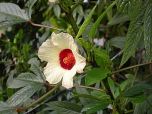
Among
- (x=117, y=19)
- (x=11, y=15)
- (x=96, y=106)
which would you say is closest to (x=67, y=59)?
(x=96, y=106)

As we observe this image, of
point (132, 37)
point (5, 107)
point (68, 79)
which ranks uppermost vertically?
point (132, 37)

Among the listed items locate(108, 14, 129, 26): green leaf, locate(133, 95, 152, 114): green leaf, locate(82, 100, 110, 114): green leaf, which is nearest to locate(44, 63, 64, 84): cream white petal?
locate(82, 100, 110, 114): green leaf

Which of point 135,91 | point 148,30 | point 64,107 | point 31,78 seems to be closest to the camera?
point 148,30

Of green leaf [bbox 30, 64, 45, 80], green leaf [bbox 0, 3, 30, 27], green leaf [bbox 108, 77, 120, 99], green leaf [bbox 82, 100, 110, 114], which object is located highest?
green leaf [bbox 0, 3, 30, 27]

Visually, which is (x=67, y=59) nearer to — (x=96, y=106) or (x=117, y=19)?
(x=96, y=106)

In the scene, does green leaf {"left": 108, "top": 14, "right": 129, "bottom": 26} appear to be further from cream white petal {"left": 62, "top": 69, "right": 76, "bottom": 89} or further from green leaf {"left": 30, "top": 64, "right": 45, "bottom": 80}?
cream white petal {"left": 62, "top": 69, "right": 76, "bottom": 89}
